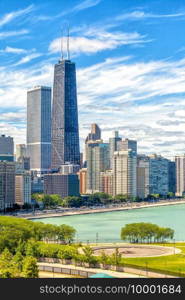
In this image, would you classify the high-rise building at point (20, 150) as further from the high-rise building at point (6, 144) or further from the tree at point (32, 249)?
the tree at point (32, 249)

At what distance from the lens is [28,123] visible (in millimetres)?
172375

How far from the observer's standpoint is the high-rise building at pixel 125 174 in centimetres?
10775

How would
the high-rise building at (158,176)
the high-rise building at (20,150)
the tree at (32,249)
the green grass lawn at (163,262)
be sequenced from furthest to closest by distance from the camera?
the high-rise building at (20,150)
the high-rise building at (158,176)
the tree at (32,249)
the green grass lawn at (163,262)

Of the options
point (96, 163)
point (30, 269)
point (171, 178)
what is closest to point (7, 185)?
point (96, 163)

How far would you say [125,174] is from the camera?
108 m

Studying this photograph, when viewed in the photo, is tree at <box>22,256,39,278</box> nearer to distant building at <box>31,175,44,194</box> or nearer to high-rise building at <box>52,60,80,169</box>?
distant building at <box>31,175,44,194</box>

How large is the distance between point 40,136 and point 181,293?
531ft

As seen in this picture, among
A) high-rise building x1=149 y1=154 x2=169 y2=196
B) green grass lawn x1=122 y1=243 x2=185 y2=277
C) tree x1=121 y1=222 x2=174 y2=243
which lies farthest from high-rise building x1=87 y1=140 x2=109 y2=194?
green grass lawn x1=122 y1=243 x2=185 y2=277

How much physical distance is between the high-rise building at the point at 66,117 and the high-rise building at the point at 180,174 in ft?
91.6

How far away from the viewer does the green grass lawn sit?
2150 centimetres

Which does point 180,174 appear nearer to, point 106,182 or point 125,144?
point 125,144

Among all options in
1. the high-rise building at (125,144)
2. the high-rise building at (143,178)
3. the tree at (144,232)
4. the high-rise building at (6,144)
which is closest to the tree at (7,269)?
the tree at (144,232)

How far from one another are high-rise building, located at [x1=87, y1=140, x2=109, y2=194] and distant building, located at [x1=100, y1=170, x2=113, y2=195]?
3.52m

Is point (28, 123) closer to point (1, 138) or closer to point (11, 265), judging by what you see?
point (1, 138)
